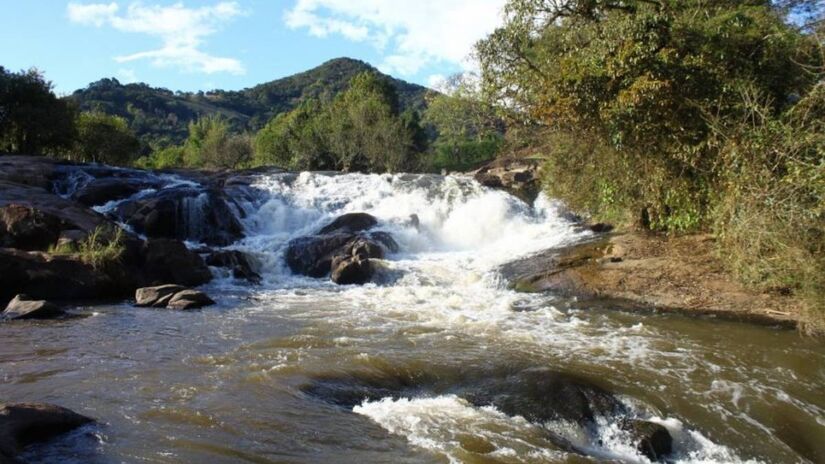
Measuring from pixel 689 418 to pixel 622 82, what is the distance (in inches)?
260

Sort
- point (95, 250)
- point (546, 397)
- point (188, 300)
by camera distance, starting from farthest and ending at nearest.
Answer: point (95, 250) < point (188, 300) < point (546, 397)

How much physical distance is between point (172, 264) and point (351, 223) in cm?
667

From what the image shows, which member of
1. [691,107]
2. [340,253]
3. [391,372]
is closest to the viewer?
[391,372]

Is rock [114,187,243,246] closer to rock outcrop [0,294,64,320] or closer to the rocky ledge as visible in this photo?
the rocky ledge

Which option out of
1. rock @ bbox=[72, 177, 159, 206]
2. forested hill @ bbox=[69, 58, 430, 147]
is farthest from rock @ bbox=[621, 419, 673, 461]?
forested hill @ bbox=[69, 58, 430, 147]

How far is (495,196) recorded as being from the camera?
2238 cm

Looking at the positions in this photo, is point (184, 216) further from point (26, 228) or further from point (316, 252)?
point (26, 228)

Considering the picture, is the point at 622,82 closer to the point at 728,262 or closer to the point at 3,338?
the point at 728,262

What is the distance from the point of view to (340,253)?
16.4 metres

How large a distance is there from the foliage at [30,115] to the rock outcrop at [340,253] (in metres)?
21.1

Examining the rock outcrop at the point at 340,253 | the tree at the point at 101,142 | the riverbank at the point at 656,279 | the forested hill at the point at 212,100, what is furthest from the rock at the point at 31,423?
the forested hill at the point at 212,100

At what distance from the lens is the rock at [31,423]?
4.76 metres

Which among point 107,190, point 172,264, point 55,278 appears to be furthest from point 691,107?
point 107,190

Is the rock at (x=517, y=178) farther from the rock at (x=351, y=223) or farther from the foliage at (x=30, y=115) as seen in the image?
the foliage at (x=30, y=115)
